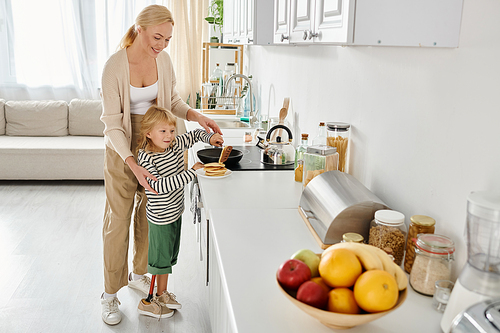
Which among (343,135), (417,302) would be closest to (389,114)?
(343,135)

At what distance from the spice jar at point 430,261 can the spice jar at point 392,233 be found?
0.35ft

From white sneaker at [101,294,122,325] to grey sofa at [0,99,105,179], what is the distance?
238 cm

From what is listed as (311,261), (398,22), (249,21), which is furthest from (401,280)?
(249,21)

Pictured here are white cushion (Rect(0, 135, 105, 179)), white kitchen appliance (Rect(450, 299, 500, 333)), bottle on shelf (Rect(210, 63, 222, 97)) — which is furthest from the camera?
white cushion (Rect(0, 135, 105, 179))

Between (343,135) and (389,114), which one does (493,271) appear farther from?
(343,135)

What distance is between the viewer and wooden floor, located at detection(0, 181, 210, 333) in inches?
90.5

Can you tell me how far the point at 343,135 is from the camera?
5.63 ft

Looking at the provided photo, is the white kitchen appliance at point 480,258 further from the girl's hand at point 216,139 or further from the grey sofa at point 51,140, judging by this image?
the grey sofa at point 51,140

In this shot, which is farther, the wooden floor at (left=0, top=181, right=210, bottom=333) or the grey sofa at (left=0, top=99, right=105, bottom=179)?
the grey sofa at (left=0, top=99, right=105, bottom=179)

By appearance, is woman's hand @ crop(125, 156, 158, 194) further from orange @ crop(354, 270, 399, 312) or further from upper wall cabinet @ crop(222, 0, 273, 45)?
orange @ crop(354, 270, 399, 312)

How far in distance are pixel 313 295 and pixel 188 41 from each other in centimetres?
473

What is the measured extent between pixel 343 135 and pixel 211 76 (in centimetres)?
244

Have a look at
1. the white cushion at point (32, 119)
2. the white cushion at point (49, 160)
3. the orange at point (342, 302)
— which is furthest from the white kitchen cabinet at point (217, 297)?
the white cushion at point (32, 119)

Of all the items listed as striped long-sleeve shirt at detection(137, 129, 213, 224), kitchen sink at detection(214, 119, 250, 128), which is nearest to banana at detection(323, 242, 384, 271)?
striped long-sleeve shirt at detection(137, 129, 213, 224)
